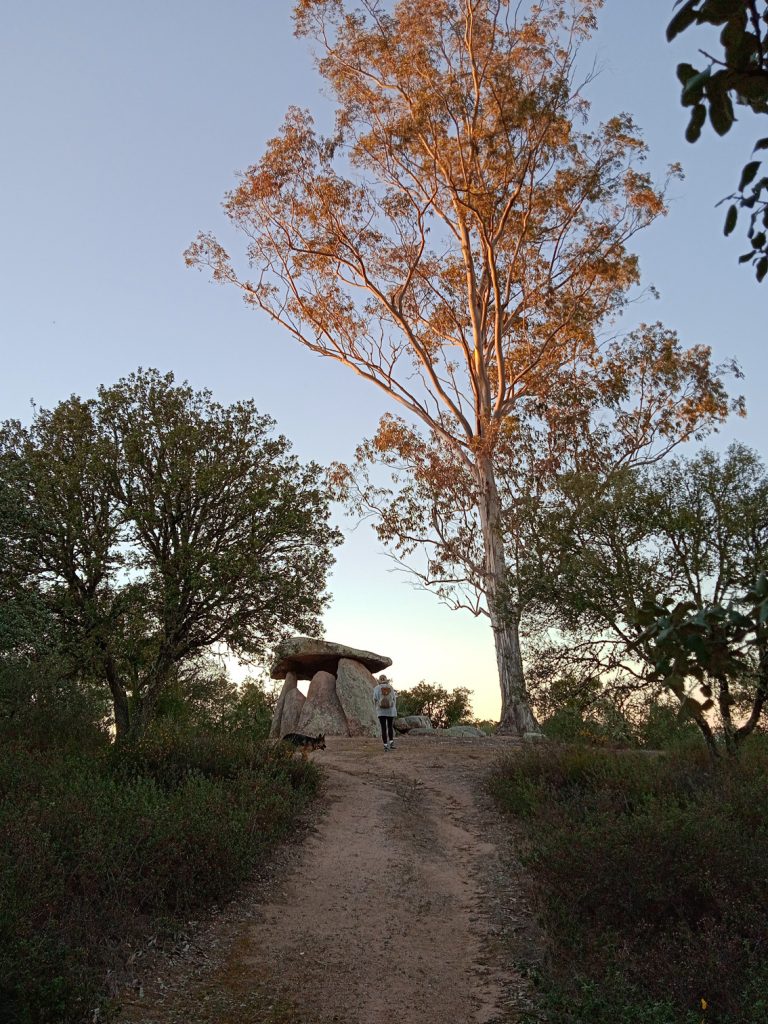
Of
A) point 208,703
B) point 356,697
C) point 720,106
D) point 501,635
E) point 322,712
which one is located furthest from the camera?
point 208,703

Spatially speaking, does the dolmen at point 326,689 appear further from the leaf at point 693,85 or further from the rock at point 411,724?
the leaf at point 693,85

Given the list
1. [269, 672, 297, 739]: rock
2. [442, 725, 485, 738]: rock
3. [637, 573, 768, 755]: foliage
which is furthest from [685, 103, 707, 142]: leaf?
[269, 672, 297, 739]: rock

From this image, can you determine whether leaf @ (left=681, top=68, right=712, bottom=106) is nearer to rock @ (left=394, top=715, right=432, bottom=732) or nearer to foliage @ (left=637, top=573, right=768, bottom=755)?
foliage @ (left=637, top=573, right=768, bottom=755)

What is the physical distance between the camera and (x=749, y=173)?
2.53 meters

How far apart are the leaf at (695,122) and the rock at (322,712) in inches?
896

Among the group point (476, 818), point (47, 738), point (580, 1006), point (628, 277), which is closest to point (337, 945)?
point (580, 1006)

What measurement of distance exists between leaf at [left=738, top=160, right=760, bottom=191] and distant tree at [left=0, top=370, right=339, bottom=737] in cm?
1756

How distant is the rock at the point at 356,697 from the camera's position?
79.8 feet

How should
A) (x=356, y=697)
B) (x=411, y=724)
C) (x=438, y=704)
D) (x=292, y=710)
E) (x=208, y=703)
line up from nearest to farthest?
(x=356, y=697)
(x=292, y=710)
(x=411, y=724)
(x=208, y=703)
(x=438, y=704)

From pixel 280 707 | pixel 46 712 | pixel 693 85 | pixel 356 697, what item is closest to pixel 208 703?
pixel 280 707

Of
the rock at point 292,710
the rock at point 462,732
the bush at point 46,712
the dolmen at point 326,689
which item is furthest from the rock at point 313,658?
the bush at point 46,712

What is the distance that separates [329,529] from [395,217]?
35.3 feet

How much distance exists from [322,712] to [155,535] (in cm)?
754

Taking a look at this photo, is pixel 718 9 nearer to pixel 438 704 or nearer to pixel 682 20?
pixel 682 20
